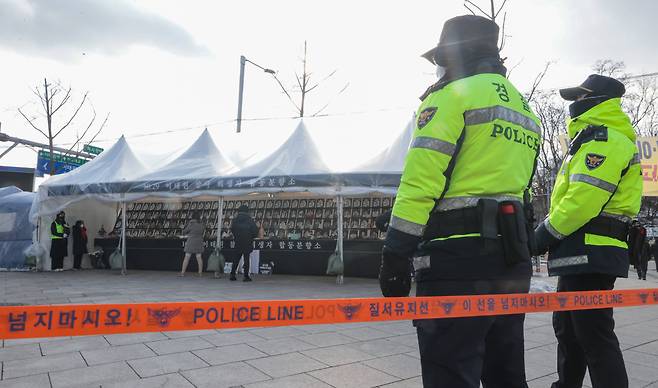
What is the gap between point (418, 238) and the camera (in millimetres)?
1826

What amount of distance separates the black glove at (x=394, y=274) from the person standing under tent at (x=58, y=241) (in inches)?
504

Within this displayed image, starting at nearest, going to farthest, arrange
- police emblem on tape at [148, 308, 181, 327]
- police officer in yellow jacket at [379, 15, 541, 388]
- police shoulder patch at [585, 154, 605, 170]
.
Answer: police emblem on tape at [148, 308, 181, 327] → police officer in yellow jacket at [379, 15, 541, 388] → police shoulder patch at [585, 154, 605, 170]

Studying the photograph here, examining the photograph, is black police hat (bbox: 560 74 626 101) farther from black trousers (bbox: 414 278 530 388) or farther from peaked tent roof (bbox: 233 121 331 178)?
peaked tent roof (bbox: 233 121 331 178)

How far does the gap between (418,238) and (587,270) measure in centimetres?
138

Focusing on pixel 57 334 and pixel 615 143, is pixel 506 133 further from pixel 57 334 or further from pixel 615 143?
pixel 57 334

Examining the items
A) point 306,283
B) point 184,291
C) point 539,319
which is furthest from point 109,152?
point 539,319

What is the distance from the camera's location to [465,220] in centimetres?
187

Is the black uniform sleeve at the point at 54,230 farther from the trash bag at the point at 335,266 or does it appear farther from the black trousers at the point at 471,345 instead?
the black trousers at the point at 471,345

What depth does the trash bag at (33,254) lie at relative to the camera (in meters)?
12.1

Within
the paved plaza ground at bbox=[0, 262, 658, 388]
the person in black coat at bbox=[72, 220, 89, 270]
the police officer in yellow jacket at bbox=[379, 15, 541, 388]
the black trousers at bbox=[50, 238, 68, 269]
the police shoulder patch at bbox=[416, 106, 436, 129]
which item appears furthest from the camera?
the person in black coat at bbox=[72, 220, 89, 270]

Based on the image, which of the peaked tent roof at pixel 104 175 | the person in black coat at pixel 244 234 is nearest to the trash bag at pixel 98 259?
the peaked tent roof at pixel 104 175

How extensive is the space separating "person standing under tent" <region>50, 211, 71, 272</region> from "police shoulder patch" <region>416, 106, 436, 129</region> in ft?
42.3

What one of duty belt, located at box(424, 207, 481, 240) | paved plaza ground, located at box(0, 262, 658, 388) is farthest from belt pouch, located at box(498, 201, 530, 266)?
paved plaza ground, located at box(0, 262, 658, 388)

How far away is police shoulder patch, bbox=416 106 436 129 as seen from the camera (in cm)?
192
